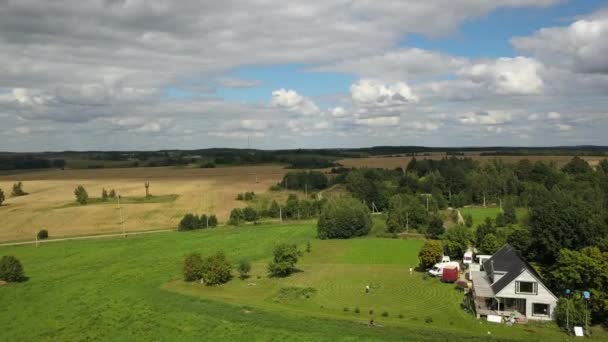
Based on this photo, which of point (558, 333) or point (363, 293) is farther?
point (363, 293)

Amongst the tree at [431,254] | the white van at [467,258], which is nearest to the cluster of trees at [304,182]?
the white van at [467,258]

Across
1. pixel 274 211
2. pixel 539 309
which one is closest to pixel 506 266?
pixel 539 309

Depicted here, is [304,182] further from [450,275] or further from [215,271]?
[450,275]

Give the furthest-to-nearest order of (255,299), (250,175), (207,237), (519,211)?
(250,175)
(519,211)
(207,237)
(255,299)

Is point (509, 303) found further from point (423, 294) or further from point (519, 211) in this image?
point (519, 211)

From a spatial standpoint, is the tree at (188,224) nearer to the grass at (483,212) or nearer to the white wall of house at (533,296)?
the grass at (483,212)

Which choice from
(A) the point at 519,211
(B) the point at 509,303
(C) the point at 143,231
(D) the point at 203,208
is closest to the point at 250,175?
(D) the point at 203,208

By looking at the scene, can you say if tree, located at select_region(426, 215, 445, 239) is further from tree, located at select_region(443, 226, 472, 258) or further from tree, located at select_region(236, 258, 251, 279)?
tree, located at select_region(236, 258, 251, 279)
